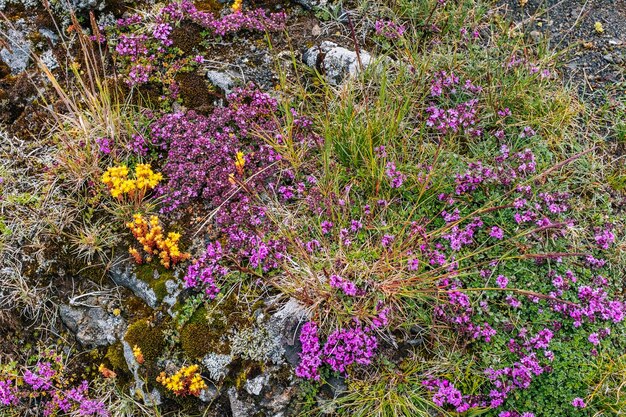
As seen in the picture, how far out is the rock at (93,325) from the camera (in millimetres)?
4297

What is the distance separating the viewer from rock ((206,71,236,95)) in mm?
5203

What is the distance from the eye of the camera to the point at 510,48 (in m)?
5.48

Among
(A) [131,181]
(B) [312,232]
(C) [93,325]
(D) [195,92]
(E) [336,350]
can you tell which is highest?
(D) [195,92]

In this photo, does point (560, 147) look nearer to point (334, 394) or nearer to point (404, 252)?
point (404, 252)

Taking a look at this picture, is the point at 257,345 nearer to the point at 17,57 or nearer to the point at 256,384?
the point at 256,384

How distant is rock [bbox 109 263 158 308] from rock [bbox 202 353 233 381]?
2.32 feet

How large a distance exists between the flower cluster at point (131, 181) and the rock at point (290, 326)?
1.67 meters

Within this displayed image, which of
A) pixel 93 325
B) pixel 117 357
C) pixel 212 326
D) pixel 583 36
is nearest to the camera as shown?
pixel 212 326

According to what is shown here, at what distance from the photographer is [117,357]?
421 cm

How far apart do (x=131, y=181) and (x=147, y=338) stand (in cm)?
134

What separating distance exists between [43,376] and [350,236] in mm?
2898

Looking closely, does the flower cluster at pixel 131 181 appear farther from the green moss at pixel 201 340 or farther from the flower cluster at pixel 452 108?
the flower cluster at pixel 452 108

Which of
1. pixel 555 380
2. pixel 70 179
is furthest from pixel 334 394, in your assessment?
pixel 70 179

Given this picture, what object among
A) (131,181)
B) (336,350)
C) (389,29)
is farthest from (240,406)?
(389,29)
